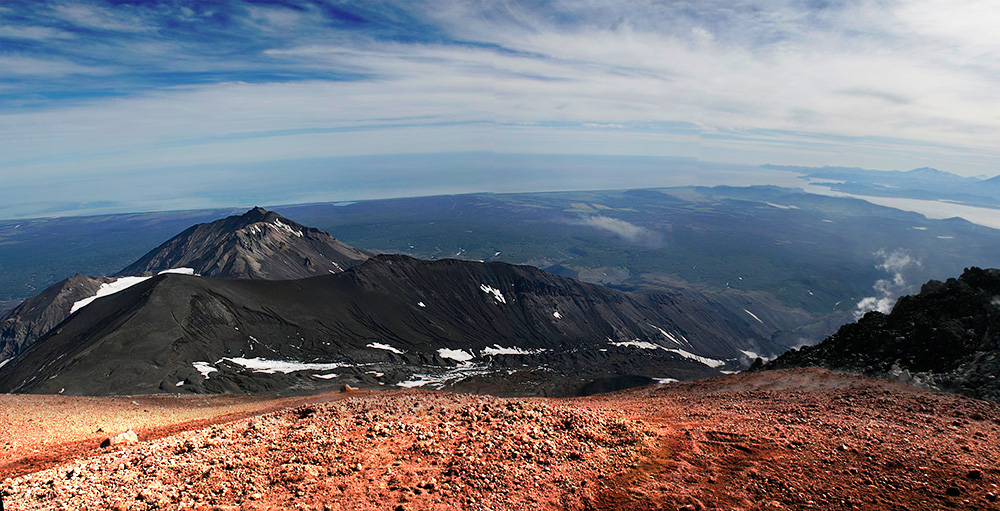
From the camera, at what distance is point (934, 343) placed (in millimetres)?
21750

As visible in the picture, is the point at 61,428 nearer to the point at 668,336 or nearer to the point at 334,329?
the point at 334,329

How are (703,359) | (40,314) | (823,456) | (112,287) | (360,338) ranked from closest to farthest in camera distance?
(823,456) < (360,338) < (40,314) < (112,287) < (703,359)

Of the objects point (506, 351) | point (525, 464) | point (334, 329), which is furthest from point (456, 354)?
point (525, 464)

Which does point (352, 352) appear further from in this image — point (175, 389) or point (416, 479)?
point (416, 479)

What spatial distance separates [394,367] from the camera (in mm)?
75562

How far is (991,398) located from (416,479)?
19.1 meters

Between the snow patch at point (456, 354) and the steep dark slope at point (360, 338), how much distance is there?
16.8 inches

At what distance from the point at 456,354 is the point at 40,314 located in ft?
331

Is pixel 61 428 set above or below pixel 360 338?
above

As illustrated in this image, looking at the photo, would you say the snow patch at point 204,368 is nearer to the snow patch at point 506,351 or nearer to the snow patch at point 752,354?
the snow patch at point 506,351

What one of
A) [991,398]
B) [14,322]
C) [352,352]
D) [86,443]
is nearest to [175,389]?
[352,352]

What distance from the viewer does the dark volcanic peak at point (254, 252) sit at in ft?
425

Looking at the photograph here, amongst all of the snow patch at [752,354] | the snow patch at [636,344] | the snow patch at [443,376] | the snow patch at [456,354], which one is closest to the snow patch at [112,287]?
the snow patch at [456,354]

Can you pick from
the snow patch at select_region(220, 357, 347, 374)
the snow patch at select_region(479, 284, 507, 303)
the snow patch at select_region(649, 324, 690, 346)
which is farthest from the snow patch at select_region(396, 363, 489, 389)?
the snow patch at select_region(649, 324, 690, 346)
